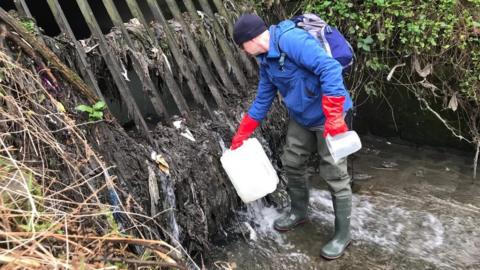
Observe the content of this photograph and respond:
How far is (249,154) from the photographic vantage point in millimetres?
3633

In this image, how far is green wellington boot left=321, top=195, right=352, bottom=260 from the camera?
3633mm

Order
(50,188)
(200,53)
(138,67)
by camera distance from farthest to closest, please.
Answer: (200,53) → (138,67) → (50,188)

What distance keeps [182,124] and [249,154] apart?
0.80 metres

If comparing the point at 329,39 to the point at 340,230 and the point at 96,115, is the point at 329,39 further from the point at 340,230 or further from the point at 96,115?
the point at 96,115

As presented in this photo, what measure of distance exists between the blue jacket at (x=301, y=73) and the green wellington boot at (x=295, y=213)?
0.77 meters

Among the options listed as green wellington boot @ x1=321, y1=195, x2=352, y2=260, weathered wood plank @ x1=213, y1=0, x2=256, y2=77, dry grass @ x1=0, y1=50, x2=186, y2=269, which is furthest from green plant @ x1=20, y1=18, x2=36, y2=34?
green wellington boot @ x1=321, y1=195, x2=352, y2=260

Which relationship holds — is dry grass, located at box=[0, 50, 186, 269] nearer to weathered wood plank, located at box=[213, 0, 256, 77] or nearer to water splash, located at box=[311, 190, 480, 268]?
water splash, located at box=[311, 190, 480, 268]

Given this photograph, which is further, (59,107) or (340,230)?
(340,230)

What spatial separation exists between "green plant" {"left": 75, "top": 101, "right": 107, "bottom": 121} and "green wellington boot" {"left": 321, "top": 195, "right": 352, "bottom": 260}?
1945 millimetres

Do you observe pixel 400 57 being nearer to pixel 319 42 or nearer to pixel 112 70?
pixel 319 42

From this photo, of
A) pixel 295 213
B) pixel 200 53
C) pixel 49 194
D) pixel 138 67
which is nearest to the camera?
pixel 49 194

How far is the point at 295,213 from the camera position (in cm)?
412

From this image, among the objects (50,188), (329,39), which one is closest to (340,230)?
(329,39)

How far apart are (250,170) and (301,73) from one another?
0.90 m
